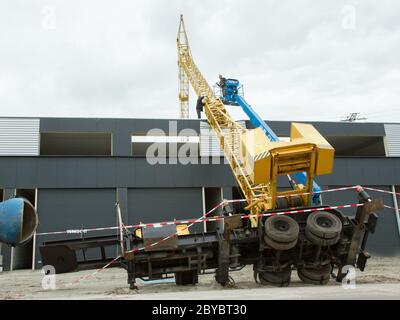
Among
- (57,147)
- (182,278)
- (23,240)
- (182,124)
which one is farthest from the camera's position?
(57,147)

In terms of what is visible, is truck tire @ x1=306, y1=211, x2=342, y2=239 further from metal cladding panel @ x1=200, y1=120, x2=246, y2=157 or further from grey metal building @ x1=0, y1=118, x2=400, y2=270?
metal cladding panel @ x1=200, y1=120, x2=246, y2=157

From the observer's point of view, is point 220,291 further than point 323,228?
No

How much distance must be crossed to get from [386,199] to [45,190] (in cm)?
2049

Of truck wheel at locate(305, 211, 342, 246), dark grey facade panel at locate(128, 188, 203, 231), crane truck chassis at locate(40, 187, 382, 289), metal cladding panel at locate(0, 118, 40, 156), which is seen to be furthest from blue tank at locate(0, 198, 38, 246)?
metal cladding panel at locate(0, 118, 40, 156)

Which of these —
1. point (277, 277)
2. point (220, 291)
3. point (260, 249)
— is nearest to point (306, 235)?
point (260, 249)

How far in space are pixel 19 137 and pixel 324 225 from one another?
1889cm

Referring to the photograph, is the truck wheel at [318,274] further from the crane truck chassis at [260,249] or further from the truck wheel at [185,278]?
the truck wheel at [185,278]

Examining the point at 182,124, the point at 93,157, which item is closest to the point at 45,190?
the point at 93,157

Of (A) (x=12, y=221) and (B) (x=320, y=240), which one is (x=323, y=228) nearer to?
(B) (x=320, y=240)

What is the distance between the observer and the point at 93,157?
75.6 feet

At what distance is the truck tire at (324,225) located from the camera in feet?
30.4

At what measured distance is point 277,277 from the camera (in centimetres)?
977
